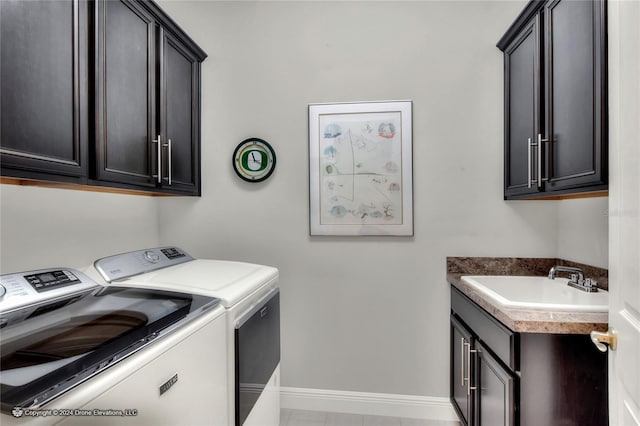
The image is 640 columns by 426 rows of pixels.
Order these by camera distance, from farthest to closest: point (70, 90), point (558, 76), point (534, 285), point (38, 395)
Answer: point (534, 285) < point (558, 76) < point (70, 90) < point (38, 395)

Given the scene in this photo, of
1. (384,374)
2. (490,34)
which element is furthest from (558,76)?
(384,374)

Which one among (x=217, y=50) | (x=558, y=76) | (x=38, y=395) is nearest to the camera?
(x=38, y=395)

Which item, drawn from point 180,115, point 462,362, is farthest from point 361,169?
point 462,362

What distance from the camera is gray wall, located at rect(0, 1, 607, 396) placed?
197cm

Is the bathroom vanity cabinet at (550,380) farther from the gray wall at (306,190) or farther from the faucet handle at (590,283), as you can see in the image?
the gray wall at (306,190)

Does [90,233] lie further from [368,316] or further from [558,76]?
[558,76]

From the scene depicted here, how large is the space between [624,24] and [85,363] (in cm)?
151

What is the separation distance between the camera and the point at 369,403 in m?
2.05

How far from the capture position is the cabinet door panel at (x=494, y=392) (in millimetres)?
1220

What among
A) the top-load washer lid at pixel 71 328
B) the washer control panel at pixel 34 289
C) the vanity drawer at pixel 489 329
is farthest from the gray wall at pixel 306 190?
the top-load washer lid at pixel 71 328

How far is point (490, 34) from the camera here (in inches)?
77.1

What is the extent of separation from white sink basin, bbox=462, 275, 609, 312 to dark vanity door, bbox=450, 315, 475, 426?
28 centimetres

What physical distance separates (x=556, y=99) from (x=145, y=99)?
74.7 inches

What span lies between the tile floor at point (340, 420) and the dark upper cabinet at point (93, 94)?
1573 mm
